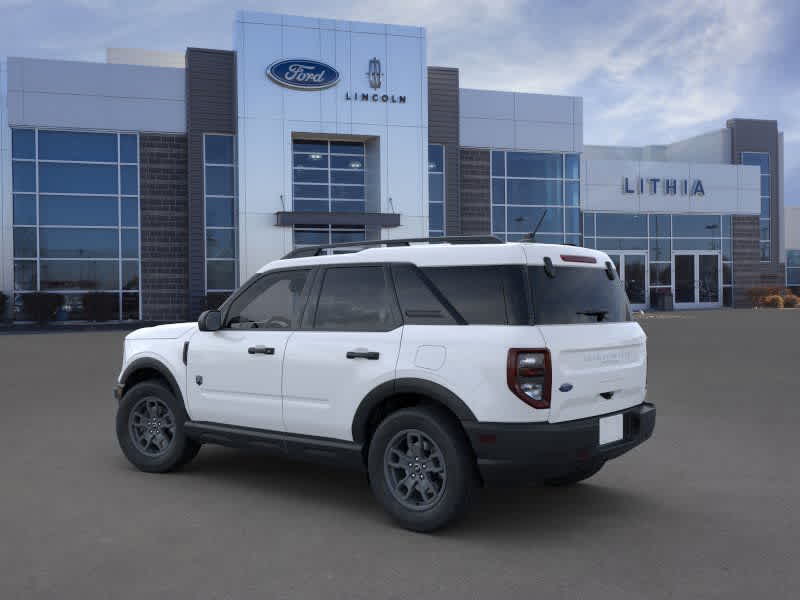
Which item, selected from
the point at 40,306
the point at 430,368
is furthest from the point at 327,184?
the point at 430,368

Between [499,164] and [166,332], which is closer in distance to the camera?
[166,332]

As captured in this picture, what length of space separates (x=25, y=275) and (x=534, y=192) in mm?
20936

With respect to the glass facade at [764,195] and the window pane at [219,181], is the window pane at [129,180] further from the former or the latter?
the glass facade at [764,195]

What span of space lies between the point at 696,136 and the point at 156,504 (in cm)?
4920

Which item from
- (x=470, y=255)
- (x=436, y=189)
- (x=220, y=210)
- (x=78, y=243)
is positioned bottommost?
(x=470, y=255)

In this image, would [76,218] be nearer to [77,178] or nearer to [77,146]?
[77,178]

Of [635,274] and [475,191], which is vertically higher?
[475,191]

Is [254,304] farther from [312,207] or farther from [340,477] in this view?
[312,207]

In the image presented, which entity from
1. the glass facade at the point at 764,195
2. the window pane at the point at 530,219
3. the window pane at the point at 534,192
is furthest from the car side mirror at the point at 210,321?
the glass facade at the point at 764,195

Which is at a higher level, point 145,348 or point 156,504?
point 145,348

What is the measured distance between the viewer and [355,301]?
5656mm

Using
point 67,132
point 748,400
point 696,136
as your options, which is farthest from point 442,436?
point 696,136

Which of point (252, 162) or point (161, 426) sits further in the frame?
Answer: point (252, 162)

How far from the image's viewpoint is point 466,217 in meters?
35.1
